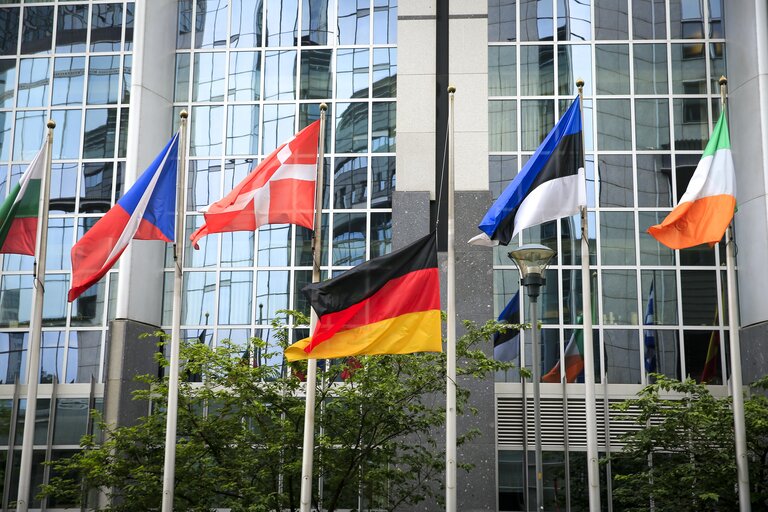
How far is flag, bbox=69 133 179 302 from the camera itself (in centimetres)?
1808

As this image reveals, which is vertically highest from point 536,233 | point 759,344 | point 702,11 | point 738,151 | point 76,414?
point 702,11

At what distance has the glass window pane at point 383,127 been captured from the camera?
31.2 metres

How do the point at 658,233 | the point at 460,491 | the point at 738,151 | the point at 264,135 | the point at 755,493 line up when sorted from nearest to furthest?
the point at 658,233
the point at 755,493
the point at 460,491
the point at 738,151
the point at 264,135

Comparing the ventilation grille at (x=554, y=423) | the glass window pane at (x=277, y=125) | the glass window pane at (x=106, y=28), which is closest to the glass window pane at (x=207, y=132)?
the glass window pane at (x=277, y=125)

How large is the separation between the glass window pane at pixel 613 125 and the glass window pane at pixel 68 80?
16.8 m

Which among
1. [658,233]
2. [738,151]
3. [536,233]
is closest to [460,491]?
[536,233]

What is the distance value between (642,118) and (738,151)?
3.03m

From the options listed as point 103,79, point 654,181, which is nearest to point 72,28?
point 103,79

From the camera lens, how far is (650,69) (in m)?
31.1

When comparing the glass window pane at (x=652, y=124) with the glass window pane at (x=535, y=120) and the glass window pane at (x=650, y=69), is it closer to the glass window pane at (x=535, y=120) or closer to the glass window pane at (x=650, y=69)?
the glass window pane at (x=650, y=69)

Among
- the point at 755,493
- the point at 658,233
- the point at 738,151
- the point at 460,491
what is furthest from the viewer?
the point at 738,151

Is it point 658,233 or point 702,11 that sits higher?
point 702,11

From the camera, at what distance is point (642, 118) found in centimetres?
3089

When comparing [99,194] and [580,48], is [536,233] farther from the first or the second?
[99,194]
